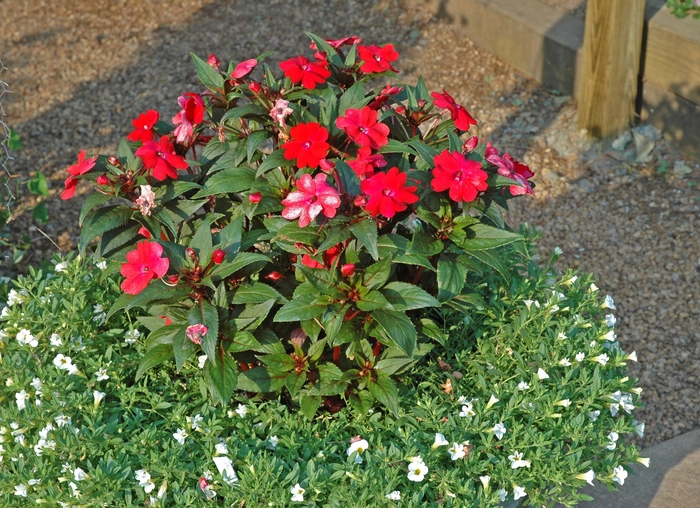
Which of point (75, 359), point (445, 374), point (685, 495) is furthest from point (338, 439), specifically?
point (685, 495)

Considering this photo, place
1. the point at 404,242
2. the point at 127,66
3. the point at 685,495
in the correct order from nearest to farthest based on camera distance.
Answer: the point at 404,242 → the point at 685,495 → the point at 127,66

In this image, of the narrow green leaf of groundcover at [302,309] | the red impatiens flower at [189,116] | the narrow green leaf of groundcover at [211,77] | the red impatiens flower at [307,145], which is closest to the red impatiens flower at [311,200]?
the red impatiens flower at [307,145]

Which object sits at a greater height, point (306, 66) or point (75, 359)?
point (306, 66)

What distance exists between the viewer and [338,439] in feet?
7.13

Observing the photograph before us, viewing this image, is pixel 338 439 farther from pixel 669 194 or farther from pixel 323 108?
pixel 669 194

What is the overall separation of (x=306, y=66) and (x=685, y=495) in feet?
6.31

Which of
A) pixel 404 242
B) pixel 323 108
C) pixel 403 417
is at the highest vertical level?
pixel 323 108

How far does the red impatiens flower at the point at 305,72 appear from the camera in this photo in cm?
209

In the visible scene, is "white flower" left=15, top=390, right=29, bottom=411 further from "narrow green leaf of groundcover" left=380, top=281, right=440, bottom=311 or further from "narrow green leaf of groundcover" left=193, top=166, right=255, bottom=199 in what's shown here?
"narrow green leaf of groundcover" left=380, top=281, right=440, bottom=311

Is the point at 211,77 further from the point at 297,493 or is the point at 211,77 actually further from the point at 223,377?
the point at 297,493

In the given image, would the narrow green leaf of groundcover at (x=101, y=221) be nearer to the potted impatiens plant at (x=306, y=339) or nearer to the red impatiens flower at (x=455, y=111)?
the potted impatiens plant at (x=306, y=339)

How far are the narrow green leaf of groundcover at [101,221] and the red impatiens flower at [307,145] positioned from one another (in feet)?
1.49

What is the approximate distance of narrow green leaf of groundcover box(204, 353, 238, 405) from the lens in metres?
1.95

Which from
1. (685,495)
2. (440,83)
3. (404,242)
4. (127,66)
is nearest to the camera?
(404,242)
